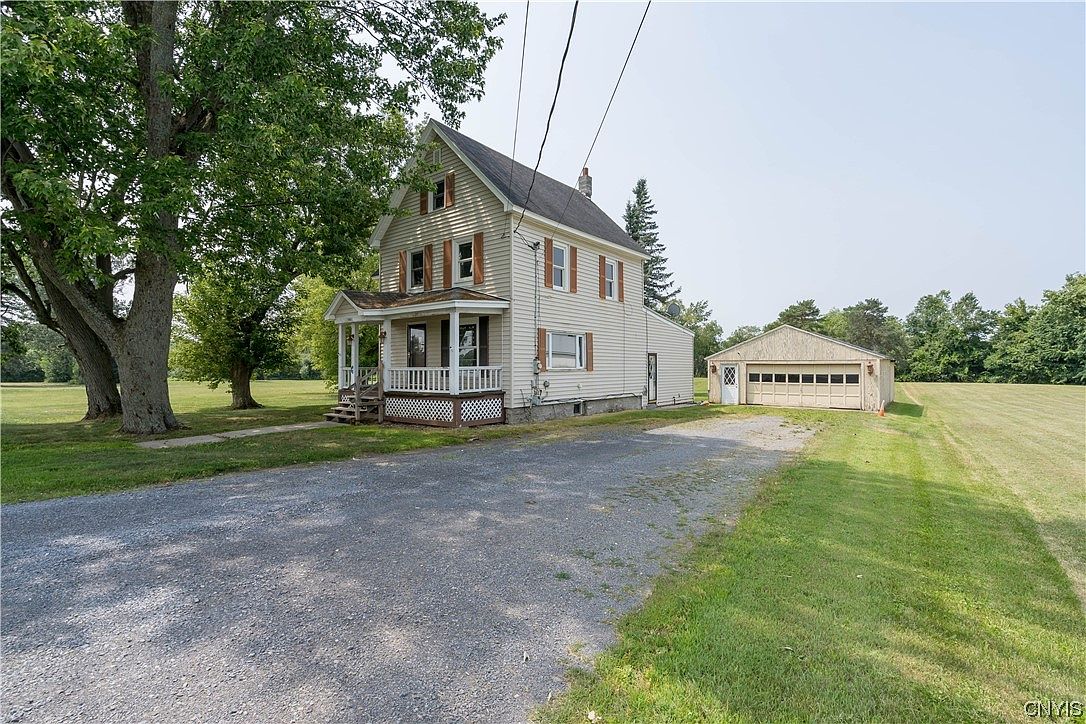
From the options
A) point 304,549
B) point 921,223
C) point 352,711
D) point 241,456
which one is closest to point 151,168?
point 241,456

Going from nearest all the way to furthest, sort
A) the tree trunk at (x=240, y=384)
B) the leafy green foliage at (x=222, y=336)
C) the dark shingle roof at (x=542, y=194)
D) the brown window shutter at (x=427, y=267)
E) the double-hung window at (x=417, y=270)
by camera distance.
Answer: the dark shingle roof at (x=542, y=194) → the brown window shutter at (x=427, y=267) → the double-hung window at (x=417, y=270) → the leafy green foliage at (x=222, y=336) → the tree trunk at (x=240, y=384)

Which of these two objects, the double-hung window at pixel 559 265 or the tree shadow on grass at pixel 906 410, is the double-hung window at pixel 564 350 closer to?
the double-hung window at pixel 559 265

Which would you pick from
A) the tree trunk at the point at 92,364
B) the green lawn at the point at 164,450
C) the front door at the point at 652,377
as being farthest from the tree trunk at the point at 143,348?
the front door at the point at 652,377

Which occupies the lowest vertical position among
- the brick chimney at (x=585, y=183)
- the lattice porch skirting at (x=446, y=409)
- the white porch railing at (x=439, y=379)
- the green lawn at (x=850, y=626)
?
the green lawn at (x=850, y=626)

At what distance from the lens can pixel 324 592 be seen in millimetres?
3533

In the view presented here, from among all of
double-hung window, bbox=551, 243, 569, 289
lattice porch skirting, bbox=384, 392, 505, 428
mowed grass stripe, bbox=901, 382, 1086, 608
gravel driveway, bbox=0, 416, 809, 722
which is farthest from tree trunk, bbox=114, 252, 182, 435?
mowed grass stripe, bbox=901, 382, 1086, 608

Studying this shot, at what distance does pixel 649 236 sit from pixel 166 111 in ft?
136

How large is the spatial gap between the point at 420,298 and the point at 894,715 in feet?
45.7

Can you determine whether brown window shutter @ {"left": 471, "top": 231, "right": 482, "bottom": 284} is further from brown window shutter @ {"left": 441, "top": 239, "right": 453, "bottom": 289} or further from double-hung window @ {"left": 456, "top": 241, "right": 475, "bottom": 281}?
brown window shutter @ {"left": 441, "top": 239, "right": 453, "bottom": 289}

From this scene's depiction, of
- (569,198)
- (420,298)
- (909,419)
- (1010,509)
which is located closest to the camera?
(1010,509)

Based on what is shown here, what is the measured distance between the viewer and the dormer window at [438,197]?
16.4m

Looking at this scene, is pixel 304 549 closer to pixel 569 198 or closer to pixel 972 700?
pixel 972 700

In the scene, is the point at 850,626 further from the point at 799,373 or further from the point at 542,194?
the point at 799,373

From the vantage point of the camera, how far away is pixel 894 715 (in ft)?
7.54
